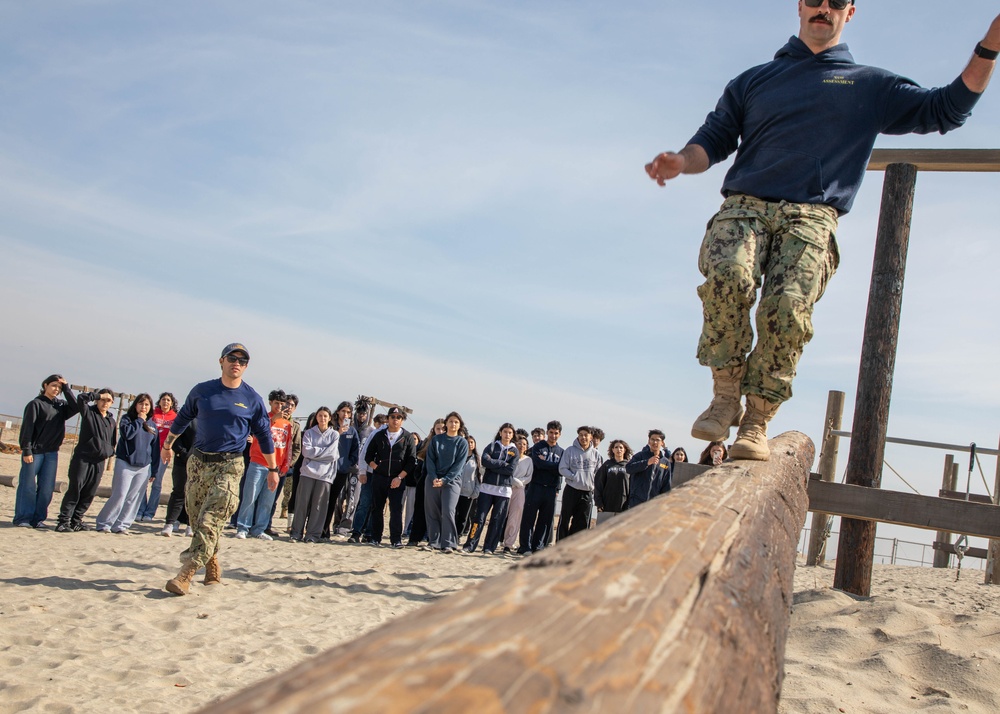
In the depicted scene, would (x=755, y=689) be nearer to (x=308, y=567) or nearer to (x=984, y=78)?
(x=984, y=78)

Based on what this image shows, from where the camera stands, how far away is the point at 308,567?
8.88 m

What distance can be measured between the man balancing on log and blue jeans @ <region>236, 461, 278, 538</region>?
792 centimetres

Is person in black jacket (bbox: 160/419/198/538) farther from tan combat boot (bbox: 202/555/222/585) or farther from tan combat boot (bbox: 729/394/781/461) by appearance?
tan combat boot (bbox: 729/394/781/461)

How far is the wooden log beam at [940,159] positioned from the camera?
6.64 m

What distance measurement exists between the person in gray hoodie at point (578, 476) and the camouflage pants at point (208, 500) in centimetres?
519

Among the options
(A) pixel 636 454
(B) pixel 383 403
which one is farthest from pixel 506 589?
(B) pixel 383 403

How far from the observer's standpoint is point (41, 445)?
32.5ft

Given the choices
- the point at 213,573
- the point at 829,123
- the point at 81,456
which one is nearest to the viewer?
the point at 829,123

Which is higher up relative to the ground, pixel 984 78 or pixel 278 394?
pixel 984 78

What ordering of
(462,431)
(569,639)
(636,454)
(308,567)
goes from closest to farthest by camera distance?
(569,639) → (308,567) → (636,454) → (462,431)

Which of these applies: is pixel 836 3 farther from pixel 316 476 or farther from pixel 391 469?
pixel 316 476

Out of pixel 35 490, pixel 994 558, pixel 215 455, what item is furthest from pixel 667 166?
pixel 994 558

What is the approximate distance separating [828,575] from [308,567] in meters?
8.07

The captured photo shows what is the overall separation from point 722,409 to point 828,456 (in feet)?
26.9
